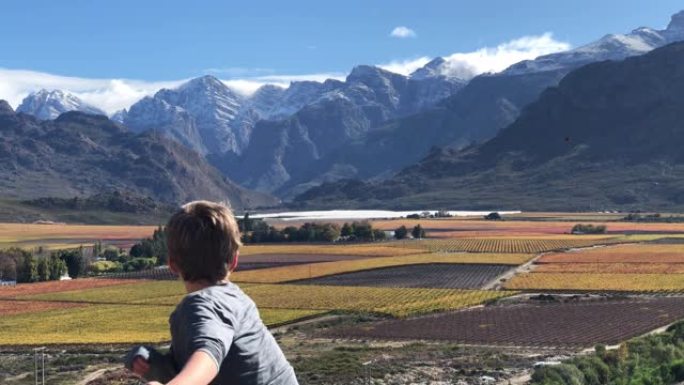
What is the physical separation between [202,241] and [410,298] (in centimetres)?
7303

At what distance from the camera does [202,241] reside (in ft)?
14.7

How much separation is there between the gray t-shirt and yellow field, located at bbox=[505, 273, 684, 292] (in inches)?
3158

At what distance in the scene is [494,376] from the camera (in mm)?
42000

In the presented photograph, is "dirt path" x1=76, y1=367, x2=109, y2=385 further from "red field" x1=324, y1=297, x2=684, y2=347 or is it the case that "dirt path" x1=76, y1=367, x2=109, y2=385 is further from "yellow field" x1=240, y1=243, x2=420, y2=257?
"yellow field" x1=240, y1=243, x2=420, y2=257

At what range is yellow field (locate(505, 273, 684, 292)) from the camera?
81562 mm

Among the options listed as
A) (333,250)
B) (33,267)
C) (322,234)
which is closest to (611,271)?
(333,250)

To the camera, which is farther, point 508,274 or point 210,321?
point 508,274

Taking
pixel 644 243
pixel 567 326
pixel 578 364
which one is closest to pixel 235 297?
pixel 578 364

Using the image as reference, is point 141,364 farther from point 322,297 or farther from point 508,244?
point 508,244

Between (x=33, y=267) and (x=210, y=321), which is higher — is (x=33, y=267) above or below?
below

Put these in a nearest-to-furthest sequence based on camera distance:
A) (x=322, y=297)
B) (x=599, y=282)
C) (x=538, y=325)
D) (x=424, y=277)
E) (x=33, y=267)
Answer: (x=538, y=325) → (x=322, y=297) → (x=599, y=282) → (x=424, y=277) → (x=33, y=267)

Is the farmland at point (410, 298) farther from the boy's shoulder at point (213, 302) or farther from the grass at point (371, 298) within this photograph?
the boy's shoulder at point (213, 302)

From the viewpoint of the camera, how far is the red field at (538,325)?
53.6 metres

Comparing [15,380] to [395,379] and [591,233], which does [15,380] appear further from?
[591,233]
